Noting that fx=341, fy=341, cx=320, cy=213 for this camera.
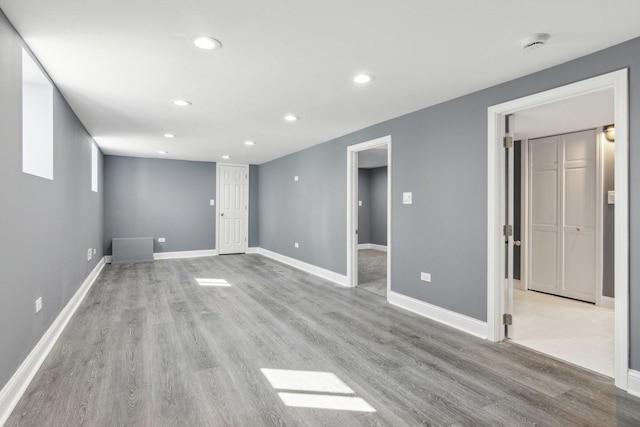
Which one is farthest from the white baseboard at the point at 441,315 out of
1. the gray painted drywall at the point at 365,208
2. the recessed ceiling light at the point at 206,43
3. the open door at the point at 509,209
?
the gray painted drywall at the point at 365,208

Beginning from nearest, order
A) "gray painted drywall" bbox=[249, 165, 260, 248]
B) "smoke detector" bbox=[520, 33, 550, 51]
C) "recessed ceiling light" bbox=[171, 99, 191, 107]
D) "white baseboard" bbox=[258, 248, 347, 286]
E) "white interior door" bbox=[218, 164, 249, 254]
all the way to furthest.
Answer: "smoke detector" bbox=[520, 33, 550, 51] < "recessed ceiling light" bbox=[171, 99, 191, 107] < "white baseboard" bbox=[258, 248, 347, 286] < "white interior door" bbox=[218, 164, 249, 254] < "gray painted drywall" bbox=[249, 165, 260, 248]

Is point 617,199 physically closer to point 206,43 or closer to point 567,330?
point 567,330

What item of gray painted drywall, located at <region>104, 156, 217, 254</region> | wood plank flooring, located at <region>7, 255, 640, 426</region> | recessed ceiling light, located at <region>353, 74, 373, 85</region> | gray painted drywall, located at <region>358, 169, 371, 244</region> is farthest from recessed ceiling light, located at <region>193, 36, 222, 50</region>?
gray painted drywall, located at <region>358, 169, 371, 244</region>

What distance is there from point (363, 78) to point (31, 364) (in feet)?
11.0

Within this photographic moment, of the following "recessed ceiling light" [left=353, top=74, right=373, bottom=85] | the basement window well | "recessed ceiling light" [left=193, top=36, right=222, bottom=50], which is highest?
"recessed ceiling light" [left=353, top=74, right=373, bottom=85]

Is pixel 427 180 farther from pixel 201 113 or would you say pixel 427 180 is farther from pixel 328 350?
pixel 201 113

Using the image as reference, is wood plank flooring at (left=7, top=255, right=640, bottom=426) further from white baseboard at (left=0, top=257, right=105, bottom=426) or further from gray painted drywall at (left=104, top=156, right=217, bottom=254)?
gray painted drywall at (left=104, top=156, right=217, bottom=254)

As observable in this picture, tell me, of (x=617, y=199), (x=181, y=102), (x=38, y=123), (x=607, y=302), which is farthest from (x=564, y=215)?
(x=38, y=123)

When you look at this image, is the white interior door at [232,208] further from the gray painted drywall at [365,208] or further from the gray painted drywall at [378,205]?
the gray painted drywall at [378,205]

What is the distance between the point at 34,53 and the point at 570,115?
4855 millimetres

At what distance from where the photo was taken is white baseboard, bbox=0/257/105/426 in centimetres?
199

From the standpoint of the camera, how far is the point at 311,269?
6270 millimetres

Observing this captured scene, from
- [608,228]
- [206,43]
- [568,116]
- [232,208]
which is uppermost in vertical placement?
[206,43]

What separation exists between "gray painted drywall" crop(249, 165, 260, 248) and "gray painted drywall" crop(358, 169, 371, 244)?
294 cm
